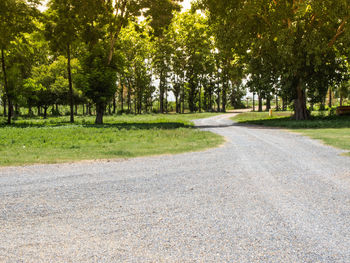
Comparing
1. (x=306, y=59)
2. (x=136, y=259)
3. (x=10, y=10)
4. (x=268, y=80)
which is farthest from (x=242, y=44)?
(x=136, y=259)

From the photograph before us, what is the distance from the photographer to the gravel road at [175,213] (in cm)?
371

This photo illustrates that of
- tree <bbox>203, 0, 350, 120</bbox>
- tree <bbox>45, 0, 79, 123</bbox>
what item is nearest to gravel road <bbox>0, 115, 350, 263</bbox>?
tree <bbox>203, 0, 350, 120</bbox>

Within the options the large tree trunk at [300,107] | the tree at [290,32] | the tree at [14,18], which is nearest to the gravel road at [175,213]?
the tree at [290,32]

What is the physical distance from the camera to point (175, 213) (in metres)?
4.93

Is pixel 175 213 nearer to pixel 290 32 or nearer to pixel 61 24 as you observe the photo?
pixel 290 32

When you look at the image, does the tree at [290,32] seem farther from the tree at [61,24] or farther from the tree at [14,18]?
the tree at [14,18]

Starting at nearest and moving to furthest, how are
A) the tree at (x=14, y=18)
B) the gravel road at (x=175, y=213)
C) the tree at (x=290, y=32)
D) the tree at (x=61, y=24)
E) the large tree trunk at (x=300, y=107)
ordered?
the gravel road at (x=175, y=213)
the tree at (x=290, y=32)
the tree at (x=14, y=18)
the tree at (x=61, y=24)
the large tree trunk at (x=300, y=107)

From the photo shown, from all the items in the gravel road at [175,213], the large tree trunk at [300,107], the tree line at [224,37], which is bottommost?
the gravel road at [175,213]

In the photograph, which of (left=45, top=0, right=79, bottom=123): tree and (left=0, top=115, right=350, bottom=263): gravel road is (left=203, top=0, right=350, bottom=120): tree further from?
(left=0, top=115, right=350, bottom=263): gravel road

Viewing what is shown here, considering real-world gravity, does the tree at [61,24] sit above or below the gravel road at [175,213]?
above

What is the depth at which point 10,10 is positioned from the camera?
2530 centimetres

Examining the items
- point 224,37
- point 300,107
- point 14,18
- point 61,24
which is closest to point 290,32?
point 224,37

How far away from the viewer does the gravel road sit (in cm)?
371

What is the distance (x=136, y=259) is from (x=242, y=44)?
1132 inches
